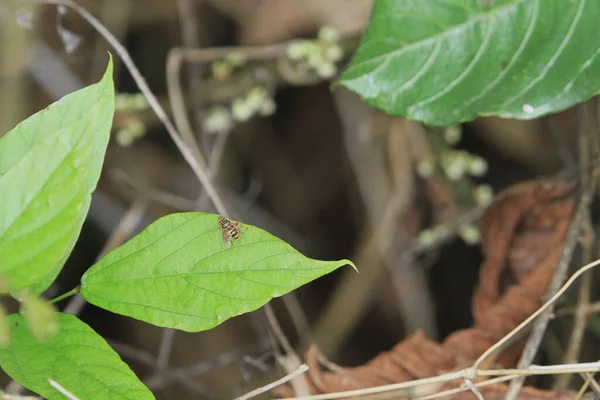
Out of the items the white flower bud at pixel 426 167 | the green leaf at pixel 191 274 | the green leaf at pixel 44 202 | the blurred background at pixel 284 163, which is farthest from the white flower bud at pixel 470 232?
the green leaf at pixel 44 202

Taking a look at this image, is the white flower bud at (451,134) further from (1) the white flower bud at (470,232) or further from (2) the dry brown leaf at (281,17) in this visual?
(2) the dry brown leaf at (281,17)

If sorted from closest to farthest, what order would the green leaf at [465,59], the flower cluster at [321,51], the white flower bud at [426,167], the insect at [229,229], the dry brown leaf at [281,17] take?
the insect at [229,229] < the green leaf at [465,59] < the flower cluster at [321,51] < the white flower bud at [426,167] < the dry brown leaf at [281,17]

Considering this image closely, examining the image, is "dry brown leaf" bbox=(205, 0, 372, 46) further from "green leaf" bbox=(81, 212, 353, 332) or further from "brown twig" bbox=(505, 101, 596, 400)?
"green leaf" bbox=(81, 212, 353, 332)

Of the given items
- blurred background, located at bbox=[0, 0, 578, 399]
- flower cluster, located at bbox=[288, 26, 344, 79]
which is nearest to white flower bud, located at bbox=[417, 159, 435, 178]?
blurred background, located at bbox=[0, 0, 578, 399]

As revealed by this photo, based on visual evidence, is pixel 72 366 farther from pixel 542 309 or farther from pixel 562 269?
pixel 562 269

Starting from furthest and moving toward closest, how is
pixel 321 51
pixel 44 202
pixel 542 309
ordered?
1. pixel 321 51
2. pixel 542 309
3. pixel 44 202

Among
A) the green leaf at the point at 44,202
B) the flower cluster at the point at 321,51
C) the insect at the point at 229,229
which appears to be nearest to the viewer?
the green leaf at the point at 44,202

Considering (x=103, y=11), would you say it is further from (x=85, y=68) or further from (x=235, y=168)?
(x=235, y=168)

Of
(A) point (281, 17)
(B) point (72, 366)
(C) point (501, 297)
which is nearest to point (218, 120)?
(A) point (281, 17)
